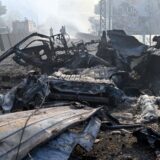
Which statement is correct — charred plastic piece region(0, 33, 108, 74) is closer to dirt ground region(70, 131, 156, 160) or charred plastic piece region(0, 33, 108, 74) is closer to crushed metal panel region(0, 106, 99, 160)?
dirt ground region(70, 131, 156, 160)

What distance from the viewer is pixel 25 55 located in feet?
49.1

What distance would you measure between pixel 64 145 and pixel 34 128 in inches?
17.6

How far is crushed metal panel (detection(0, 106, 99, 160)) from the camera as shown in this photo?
463 centimetres

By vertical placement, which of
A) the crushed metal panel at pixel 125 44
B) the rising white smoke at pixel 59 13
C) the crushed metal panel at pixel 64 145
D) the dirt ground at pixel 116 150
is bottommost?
the rising white smoke at pixel 59 13

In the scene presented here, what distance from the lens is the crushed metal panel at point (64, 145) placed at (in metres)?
5.03

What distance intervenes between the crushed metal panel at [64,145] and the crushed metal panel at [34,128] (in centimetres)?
10

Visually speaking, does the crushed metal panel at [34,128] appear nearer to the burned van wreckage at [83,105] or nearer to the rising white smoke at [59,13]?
the burned van wreckage at [83,105]

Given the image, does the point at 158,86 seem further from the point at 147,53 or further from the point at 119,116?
the point at 119,116

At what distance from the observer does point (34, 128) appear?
5.33 meters

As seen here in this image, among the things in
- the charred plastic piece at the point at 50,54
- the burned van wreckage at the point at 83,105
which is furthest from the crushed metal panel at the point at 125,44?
the charred plastic piece at the point at 50,54

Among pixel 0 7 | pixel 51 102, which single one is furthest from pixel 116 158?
pixel 0 7

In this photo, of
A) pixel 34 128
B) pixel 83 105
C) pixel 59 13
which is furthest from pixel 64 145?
pixel 59 13

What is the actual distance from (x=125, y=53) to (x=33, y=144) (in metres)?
10.8

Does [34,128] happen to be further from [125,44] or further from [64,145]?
[125,44]
